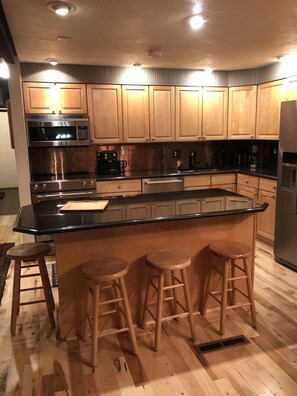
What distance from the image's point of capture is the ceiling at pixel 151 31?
2.20 meters

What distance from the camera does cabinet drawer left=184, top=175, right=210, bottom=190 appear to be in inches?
179

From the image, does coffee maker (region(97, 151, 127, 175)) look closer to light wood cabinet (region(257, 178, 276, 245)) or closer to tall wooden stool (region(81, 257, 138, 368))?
light wood cabinet (region(257, 178, 276, 245))

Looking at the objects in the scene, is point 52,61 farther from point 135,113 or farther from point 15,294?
point 15,294

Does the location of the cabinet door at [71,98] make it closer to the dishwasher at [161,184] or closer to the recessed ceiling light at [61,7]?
the dishwasher at [161,184]

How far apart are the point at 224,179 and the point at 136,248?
2660 millimetres

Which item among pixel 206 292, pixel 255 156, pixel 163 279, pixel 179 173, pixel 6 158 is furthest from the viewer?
pixel 6 158

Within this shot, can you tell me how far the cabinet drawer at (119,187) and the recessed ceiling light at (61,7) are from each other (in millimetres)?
2257

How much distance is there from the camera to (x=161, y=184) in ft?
14.5

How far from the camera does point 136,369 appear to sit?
2.06 meters

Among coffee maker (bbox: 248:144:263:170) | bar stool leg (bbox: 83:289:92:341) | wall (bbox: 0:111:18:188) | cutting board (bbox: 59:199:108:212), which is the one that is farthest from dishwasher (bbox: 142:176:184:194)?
wall (bbox: 0:111:18:188)

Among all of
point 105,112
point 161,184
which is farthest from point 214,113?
point 105,112

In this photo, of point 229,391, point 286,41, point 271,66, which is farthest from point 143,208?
point 271,66

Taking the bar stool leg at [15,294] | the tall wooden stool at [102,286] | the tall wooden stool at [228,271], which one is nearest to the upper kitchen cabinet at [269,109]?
the tall wooden stool at [228,271]

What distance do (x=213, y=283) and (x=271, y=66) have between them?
3130 mm
